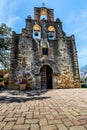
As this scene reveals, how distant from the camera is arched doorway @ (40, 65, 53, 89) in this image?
36.5ft

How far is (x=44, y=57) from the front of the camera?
37.2 feet

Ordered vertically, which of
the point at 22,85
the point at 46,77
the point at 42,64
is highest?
the point at 42,64

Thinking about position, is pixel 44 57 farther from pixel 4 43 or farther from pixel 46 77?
pixel 4 43

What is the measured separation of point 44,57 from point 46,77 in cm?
197

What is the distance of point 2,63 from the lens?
1401cm

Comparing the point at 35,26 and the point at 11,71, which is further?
the point at 35,26

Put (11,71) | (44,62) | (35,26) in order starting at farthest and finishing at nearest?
(35,26)
(44,62)
(11,71)

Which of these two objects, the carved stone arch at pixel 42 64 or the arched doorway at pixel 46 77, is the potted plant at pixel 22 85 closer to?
the carved stone arch at pixel 42 64

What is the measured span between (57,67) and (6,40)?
22.0 feet

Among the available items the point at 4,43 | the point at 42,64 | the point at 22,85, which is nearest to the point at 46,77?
the point at 42,64

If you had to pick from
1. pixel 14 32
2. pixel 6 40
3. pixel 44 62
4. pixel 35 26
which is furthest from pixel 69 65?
pixel 6 40

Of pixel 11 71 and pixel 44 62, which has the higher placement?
pixel 44 62

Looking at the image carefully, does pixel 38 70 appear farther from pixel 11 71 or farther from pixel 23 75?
pixel 11 71

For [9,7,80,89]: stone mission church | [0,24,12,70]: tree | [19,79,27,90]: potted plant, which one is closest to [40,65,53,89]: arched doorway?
[9,7,80,89]: stone mission church
